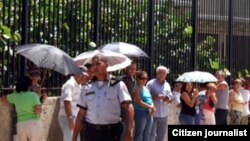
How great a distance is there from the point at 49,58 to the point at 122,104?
8.29ft

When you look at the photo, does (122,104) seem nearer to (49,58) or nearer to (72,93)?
(49,58)

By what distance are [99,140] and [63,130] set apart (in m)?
3.49

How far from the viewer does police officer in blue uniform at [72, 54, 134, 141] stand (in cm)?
838

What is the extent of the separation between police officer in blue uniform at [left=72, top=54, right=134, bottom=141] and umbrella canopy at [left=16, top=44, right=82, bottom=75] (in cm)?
198

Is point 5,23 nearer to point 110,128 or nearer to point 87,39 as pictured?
point 87,39

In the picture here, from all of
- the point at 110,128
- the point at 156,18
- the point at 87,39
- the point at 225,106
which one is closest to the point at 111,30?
the point at 87,39

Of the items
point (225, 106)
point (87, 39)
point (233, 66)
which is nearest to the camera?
point (87, 39)

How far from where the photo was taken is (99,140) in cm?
837

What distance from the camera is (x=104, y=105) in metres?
8.41

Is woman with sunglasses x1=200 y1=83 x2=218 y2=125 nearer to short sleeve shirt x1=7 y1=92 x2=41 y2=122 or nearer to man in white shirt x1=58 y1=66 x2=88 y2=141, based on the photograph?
man in white shirt x1=58 y1=66 x2=88 y2=141

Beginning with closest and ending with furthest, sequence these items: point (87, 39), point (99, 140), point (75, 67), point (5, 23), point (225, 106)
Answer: point (99, 140) < point (75, 67) < point (5, 23) < point (87, 39) < point (225, 106)

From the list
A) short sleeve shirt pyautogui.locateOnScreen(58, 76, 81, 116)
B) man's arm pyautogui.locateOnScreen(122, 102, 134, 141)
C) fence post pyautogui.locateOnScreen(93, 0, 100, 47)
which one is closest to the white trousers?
short sleeve shirt pyautogui.locateOnScreen(58, 76, 81, 116)

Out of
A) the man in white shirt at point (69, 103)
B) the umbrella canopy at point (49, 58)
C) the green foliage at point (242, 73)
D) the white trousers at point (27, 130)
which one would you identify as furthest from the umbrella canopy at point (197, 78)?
the green foliage at point (242, 73)

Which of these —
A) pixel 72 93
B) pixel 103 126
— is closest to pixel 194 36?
pixel 72 93
